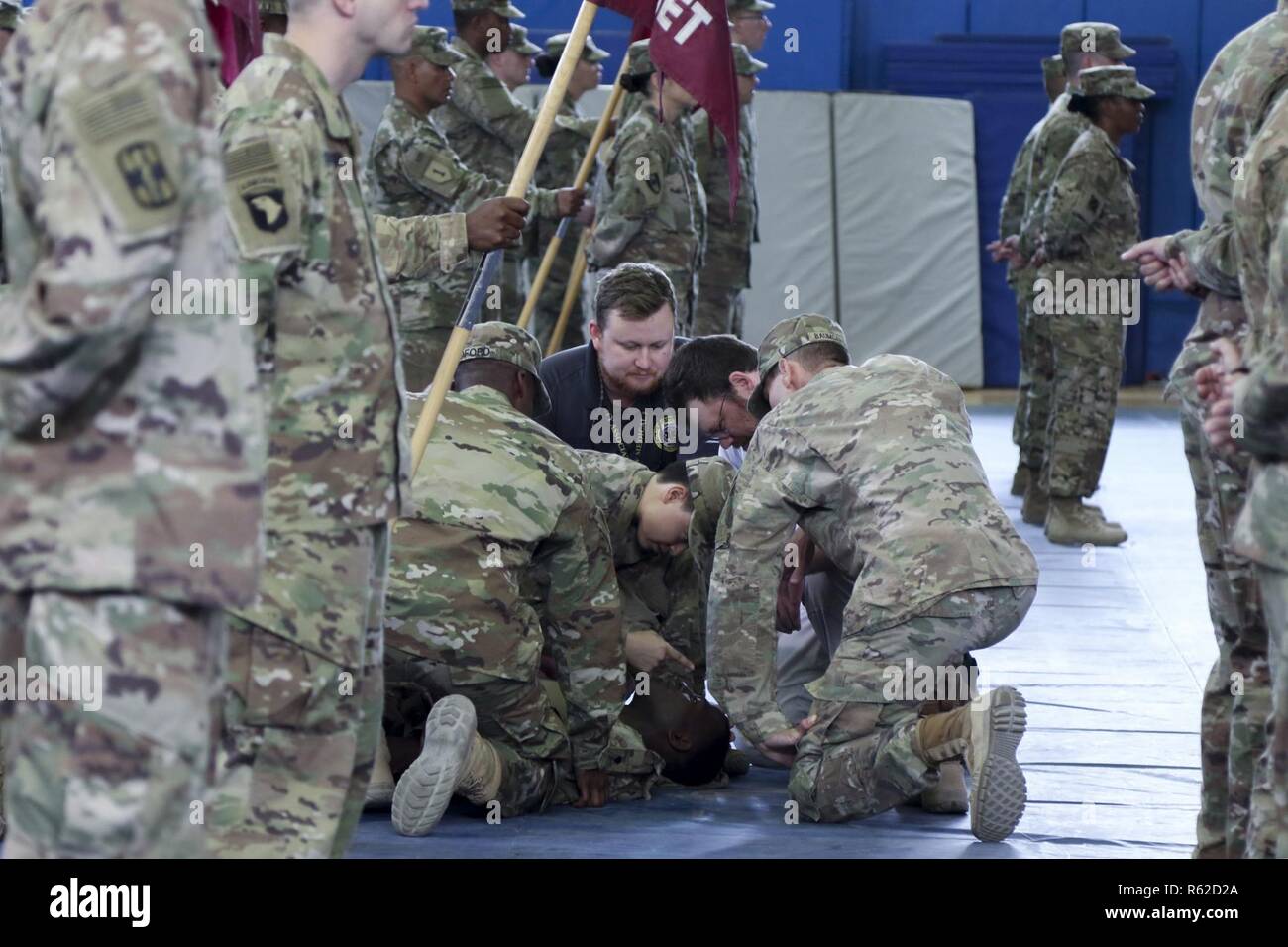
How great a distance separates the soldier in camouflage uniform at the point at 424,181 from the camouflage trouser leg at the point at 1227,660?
11.1ft

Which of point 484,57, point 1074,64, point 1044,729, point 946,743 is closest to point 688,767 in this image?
point 946,743

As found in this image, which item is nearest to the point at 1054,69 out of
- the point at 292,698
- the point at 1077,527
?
the point at 1077,527

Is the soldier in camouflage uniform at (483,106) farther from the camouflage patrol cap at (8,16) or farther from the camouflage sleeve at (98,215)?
the camouflage sleeve at (98,215)

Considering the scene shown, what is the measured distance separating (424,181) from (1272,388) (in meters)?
4.44

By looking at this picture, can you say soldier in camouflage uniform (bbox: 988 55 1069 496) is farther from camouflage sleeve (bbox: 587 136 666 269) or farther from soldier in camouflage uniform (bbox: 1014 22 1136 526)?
camouflage sleeve (bbox: 587 136 666 269)

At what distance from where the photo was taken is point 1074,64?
8070 mm

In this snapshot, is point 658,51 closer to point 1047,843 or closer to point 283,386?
point 1047,843

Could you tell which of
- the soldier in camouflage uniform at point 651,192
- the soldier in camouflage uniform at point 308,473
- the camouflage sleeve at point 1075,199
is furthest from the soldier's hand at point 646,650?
the camouflage sleeve at point 1075,199

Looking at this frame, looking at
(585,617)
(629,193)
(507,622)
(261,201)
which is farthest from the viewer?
(629,193)

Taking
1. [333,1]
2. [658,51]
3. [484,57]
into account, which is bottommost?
[333,1]

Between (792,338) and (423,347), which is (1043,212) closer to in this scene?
(423,347)

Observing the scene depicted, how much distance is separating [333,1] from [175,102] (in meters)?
0.67

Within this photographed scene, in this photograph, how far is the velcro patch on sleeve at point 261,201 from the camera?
217cm

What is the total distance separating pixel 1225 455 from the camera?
290 centimetres
